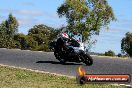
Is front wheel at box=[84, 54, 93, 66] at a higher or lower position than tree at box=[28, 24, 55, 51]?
lower

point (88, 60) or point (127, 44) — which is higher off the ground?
point (127, 44)

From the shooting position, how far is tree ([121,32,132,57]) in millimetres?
80075

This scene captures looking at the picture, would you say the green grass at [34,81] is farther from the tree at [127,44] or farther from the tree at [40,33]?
the tree at [40,33]

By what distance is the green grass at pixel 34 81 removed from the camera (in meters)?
12.7

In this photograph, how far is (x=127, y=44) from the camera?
8500 cm

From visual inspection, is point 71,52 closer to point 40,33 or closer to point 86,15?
point 86,15

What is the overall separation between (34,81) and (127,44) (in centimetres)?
7259

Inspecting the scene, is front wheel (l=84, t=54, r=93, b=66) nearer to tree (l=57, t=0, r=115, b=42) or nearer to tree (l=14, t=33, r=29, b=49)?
tree (l=57, t=0, r=115, b=42)

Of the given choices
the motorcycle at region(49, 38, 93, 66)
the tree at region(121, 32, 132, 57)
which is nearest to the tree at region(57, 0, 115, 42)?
the tree at region(121, 32, 132, 57)

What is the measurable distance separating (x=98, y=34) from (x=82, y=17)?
3657 millimetres

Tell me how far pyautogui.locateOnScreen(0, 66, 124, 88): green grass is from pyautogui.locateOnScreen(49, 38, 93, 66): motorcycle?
183 inches

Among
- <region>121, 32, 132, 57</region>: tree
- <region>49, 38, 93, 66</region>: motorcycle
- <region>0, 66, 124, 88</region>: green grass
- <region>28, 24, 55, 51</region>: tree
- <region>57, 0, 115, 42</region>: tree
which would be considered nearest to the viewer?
<region>0, 66, 124, 88</region>: green grass

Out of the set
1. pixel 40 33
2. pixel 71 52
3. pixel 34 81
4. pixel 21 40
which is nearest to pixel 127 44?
pixel 21 40

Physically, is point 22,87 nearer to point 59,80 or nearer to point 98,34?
point 59,80
